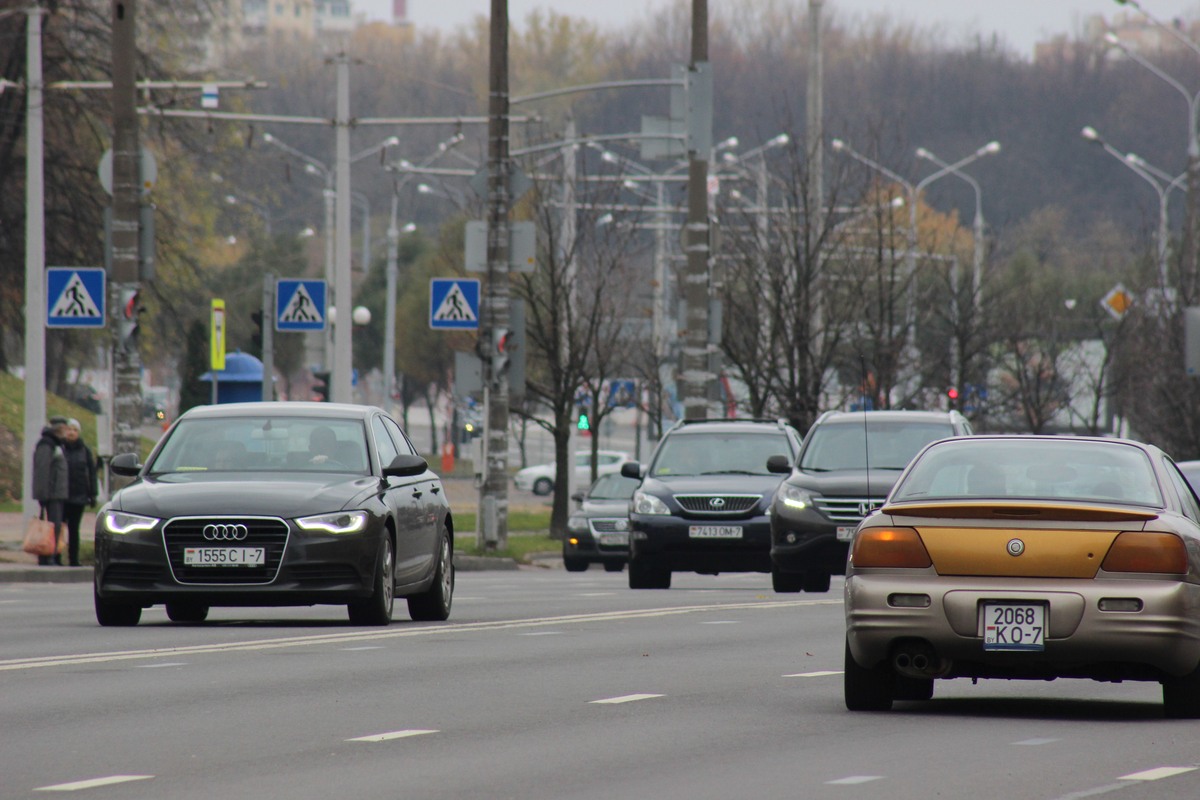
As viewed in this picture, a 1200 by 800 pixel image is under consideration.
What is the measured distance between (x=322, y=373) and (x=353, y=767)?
1233 inches

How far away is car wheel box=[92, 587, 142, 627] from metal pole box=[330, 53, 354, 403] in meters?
19.8

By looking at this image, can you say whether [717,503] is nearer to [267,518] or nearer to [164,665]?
[267,518]

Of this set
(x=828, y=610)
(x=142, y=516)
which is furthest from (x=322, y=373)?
(x=142, y=516)

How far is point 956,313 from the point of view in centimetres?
5756

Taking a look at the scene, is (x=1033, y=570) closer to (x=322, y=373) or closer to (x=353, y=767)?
(x=353, y=767)

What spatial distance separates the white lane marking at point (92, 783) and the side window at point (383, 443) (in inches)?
312

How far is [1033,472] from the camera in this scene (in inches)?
452

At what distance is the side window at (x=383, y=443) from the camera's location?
55.6ft

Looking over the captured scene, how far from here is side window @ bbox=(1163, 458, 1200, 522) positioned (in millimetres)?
11500

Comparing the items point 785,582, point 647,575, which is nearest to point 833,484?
point 785,582

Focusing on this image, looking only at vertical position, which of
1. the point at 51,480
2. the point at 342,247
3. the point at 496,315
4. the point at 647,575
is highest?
the point at 342,247

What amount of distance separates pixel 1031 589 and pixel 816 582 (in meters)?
13.2

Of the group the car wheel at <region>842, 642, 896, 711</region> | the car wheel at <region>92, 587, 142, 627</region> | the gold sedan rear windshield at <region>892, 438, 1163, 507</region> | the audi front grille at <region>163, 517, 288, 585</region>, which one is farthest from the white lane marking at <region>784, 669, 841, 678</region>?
the car wheel at <region>92, 587, 142, 627</region>

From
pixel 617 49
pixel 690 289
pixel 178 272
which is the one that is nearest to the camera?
pixel 690 289
